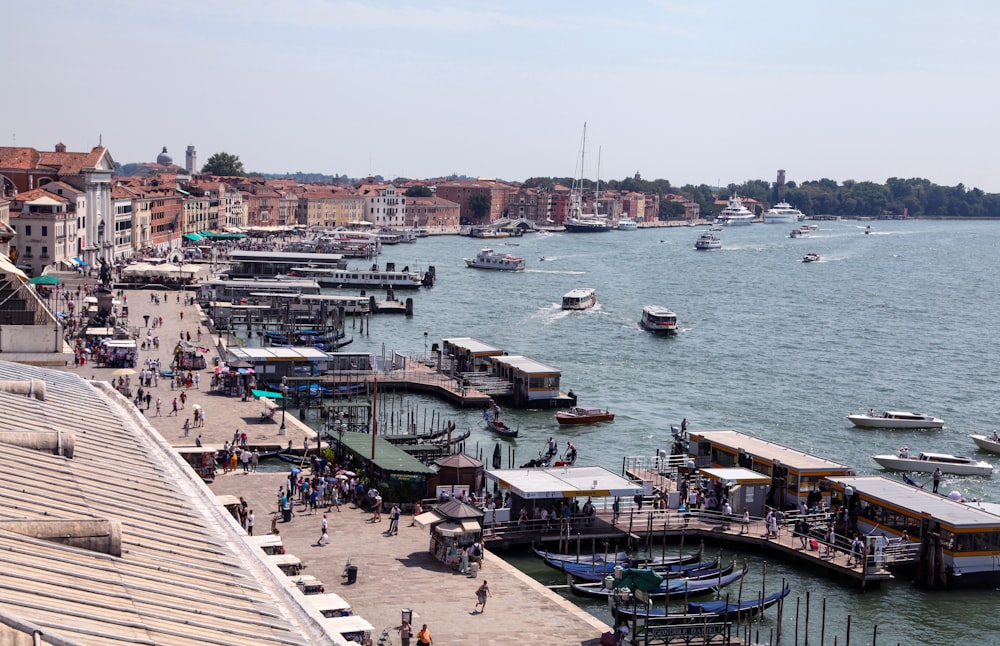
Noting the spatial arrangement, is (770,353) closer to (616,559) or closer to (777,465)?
(777,465)

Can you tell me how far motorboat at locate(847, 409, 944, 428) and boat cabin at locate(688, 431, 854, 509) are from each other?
9853mm

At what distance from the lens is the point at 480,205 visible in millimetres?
170250

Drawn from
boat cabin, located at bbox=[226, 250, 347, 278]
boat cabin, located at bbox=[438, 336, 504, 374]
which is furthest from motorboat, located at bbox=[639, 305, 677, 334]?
boat cabin, located at bbox=[226, 250, 347, 278]

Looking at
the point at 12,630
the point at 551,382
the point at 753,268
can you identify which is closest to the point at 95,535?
the point at 12,630

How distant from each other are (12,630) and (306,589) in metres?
9.99

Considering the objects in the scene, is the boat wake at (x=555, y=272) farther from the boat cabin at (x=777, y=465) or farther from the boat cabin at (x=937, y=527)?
the boat cabin at (x=937, y=527)

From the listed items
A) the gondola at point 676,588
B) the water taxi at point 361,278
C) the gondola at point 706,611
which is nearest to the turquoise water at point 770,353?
the gondola at point 706,611

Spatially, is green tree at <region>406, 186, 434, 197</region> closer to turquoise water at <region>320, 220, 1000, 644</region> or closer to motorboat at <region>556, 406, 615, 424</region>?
turquoise water at <region>320, 220, 1000, 644</region>

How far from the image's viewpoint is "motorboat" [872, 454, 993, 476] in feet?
98.6

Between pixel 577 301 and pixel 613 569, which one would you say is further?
pixel 577 301

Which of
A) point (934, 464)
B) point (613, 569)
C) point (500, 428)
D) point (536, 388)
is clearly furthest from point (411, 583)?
point (536, 388)

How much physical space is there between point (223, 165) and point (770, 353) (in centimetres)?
12033

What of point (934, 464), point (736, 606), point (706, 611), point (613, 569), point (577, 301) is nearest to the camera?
point (706, 611)

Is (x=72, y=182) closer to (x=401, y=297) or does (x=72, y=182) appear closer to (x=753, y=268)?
(x=401, y=297)
